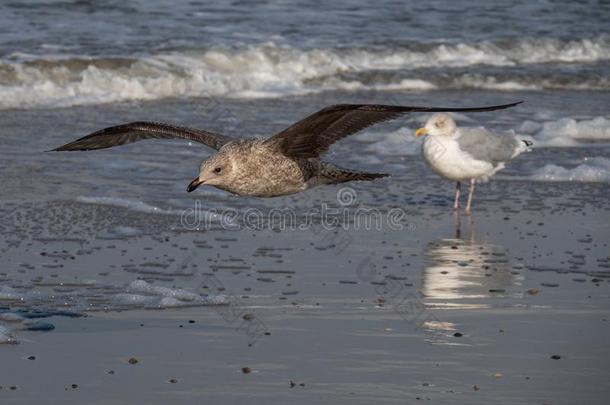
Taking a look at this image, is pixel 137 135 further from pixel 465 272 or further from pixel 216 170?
pixel 465 272

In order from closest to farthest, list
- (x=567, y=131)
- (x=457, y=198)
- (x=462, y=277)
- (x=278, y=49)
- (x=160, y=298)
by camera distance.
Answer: (x=160, y=298) < (x=462, y=277) < (x=457, y=198) < (x=567, y=131) < (x=278, y=49)

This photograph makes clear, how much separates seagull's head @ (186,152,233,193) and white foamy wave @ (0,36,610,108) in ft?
23.0

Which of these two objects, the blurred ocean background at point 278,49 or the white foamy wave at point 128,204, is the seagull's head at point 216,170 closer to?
the white foamy wave at point 128,204

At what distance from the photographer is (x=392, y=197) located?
10203mm

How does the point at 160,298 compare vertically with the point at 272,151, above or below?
below

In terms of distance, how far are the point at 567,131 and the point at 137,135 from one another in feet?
20.5

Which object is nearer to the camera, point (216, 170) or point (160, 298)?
point (216, 170)

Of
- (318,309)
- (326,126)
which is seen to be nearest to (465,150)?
(326,126)

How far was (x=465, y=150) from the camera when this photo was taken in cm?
1065

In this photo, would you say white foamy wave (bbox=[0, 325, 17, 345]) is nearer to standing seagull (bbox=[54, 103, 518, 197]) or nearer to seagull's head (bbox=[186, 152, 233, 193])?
standing seagull (bbox=[54, 103, 518, 197])

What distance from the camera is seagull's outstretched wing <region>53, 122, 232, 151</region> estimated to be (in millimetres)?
7672

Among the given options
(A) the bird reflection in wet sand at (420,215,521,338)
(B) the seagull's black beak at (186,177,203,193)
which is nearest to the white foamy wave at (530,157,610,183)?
(A) the bird reflection in wet sand at (420,215,521,338)

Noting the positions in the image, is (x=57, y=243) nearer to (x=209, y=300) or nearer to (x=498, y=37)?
(x=209, y=300)

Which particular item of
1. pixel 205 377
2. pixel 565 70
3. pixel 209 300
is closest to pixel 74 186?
pixel 209 300
